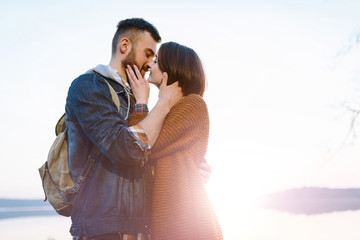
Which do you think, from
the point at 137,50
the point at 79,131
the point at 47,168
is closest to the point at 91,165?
the point at 79,131

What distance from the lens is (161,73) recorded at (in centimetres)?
277

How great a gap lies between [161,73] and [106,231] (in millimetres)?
1160

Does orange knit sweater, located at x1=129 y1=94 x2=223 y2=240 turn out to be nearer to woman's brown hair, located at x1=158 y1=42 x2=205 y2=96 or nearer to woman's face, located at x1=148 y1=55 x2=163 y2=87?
woman's brown hair, located at x1=158 y1=42 x2=205 y2=96

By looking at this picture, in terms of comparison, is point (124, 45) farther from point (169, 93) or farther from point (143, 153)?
point (143, 153)

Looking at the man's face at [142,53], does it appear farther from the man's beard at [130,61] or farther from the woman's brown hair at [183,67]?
the woman's brown hair at [183,67]

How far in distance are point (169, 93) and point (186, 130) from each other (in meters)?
0.28

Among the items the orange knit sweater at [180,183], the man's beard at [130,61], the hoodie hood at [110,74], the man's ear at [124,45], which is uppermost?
the man's ear at [124,45]

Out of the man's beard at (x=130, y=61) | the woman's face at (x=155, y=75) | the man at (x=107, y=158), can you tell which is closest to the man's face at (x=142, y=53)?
the man's beard at (x=130, y=61)

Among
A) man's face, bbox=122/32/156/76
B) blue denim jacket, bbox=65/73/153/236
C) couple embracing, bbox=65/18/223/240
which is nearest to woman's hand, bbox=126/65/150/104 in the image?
couple embracing, bbox=65/18/223/240

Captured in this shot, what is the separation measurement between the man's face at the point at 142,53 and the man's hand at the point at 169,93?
0.30 meters

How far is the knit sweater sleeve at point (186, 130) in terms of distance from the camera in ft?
7.89

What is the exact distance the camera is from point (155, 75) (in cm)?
279

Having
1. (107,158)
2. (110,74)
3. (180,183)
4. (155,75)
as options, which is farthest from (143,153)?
(155,75)

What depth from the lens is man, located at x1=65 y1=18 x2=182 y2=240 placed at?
7.04 feet
